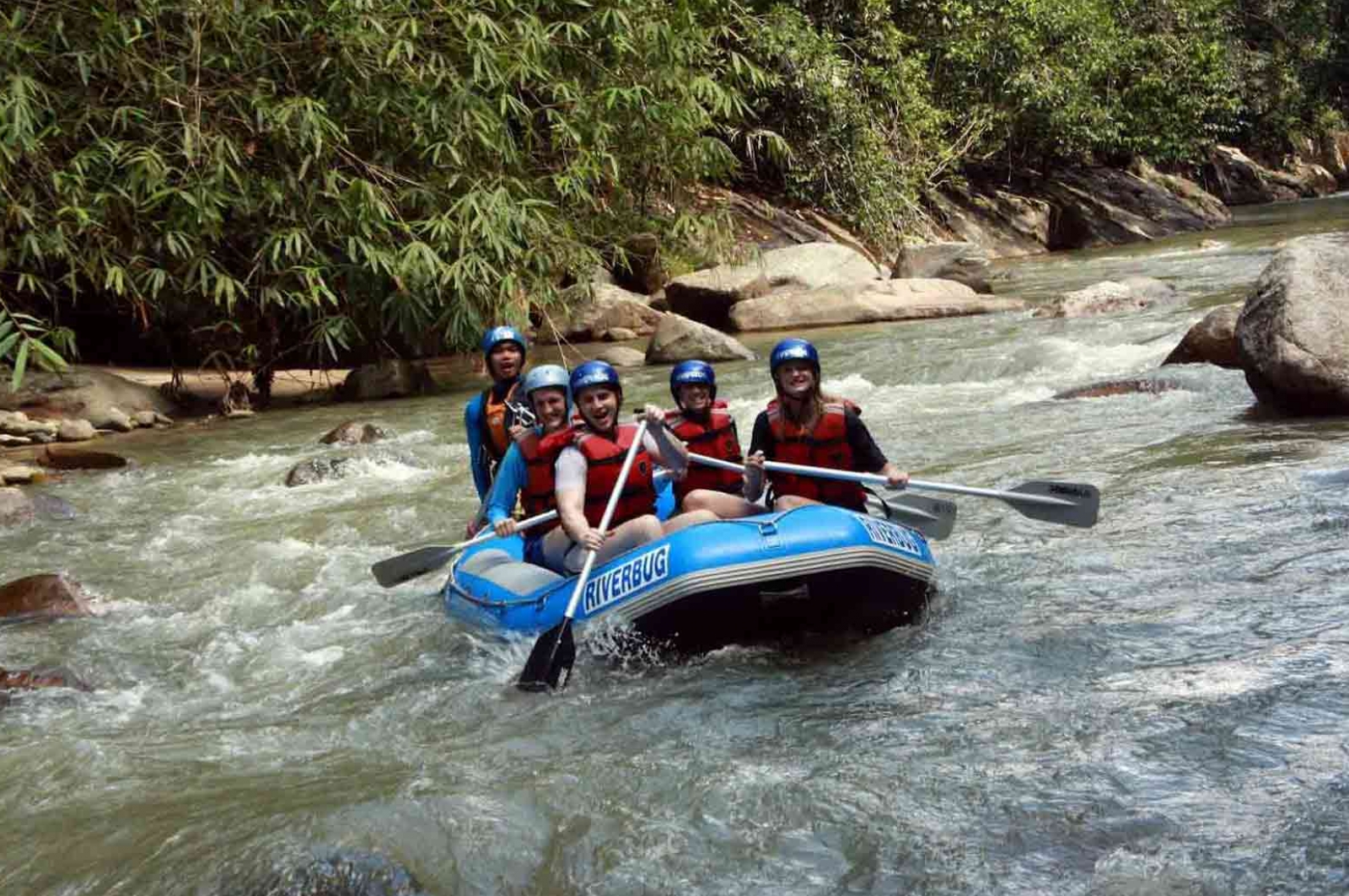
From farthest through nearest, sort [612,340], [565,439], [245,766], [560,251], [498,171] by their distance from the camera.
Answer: [612,340] → [560,251] → [498,171] → [565,439] → [245,766]

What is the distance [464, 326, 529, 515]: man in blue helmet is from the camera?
20.2 ft

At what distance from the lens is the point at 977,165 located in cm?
2592

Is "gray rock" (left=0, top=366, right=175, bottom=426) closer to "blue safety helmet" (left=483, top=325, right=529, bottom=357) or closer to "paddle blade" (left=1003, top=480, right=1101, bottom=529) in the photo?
"blue safety helmet" (left=483, top=325, right=529, bottom=357)

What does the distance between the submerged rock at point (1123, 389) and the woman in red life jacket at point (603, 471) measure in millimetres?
4529

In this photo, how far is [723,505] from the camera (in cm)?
525

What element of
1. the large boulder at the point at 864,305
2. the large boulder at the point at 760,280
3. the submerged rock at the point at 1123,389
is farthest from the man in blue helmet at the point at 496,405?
the large boulder at the point at 760,280

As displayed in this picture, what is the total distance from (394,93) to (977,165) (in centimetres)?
1767

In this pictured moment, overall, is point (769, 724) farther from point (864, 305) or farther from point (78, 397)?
point (864, 305)

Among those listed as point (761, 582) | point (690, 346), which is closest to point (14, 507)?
point (761, 582)

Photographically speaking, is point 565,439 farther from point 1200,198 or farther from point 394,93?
point 1200,198

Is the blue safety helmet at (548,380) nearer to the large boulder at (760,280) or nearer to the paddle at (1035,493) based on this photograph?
the paddle at (1035,493)

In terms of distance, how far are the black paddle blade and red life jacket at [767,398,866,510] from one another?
1204mm

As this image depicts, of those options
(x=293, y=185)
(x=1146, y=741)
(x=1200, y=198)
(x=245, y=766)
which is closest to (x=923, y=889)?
(x=1146, y=741)

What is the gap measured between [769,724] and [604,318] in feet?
36.9
